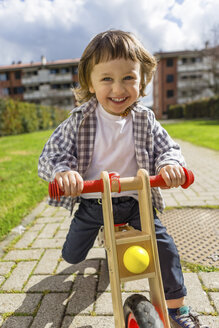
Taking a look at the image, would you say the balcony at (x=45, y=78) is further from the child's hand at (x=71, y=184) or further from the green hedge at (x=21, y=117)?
the child's hand at (x=71, y=184)

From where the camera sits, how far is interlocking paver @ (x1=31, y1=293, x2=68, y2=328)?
201cm

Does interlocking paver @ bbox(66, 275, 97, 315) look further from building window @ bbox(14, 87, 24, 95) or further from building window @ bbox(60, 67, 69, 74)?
building window @ bbox(14, 87, 24, 95)

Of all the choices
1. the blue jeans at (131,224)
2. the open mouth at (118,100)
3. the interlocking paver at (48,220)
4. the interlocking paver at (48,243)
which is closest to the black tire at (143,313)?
the blue jeans at (131,224)

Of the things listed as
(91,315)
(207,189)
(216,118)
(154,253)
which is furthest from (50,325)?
(216,118)

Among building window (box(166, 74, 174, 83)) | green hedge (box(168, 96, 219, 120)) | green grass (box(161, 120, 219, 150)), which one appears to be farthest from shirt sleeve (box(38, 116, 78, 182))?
building window (box(166, 74, 174, 83))

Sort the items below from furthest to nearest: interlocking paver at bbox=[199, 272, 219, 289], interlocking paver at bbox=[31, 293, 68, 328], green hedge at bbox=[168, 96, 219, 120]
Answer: green hedge at bbox=[168, 96, 219, 120], interlocking paver at bbox=[199, 272, 219, 289], interlocking paver at bbox=[31, 293, 68, 328]

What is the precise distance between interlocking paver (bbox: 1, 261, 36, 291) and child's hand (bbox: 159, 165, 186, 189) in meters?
1.60

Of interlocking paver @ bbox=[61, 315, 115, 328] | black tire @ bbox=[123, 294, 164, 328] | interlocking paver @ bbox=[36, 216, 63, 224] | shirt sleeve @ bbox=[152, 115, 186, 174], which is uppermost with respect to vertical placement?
shirt sleeve @ bbox=[152, 115, 186, 174]

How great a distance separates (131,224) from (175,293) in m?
0.51

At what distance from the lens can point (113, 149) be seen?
2.04m

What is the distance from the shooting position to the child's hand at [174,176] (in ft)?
5.00

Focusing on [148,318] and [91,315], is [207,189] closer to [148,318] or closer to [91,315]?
[91,315]

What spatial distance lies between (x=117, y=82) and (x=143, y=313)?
126 centimetres

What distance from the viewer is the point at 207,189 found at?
188 inches
